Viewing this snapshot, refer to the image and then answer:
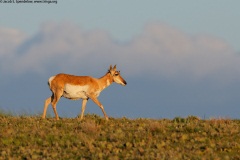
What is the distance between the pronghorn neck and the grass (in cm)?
515

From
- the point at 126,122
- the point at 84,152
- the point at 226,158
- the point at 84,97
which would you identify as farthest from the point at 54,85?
the point at 226,158

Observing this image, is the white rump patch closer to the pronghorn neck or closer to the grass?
the pronghorn neck

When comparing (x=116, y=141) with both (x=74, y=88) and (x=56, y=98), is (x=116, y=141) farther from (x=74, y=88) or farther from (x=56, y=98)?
(x=56, y=98)

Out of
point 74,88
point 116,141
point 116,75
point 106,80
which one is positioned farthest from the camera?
point 116,75

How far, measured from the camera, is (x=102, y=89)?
28.0 metres

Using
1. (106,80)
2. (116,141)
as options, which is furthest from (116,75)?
(116,141)

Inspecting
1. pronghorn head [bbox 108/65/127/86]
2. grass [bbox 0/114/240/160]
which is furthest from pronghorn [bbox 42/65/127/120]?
grass [bbox 0/114/240/160]

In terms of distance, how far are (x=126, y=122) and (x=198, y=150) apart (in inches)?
294

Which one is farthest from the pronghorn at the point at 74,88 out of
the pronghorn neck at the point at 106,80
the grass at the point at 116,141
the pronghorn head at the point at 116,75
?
the grass at the point at 116,141

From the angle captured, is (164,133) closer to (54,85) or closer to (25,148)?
(25,148)

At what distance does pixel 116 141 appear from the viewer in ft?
61.8

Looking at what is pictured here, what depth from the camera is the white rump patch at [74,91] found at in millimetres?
26344

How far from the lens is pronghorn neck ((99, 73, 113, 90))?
2802 centimetres

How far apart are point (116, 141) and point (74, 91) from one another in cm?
808
